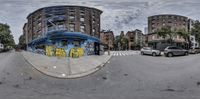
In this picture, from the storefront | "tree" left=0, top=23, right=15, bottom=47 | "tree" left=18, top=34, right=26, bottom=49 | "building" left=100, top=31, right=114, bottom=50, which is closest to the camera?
the storefront

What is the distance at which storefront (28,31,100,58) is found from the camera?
2.58m

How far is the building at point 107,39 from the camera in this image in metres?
3.05

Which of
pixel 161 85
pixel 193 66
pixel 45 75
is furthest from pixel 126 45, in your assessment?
pixel 193 66

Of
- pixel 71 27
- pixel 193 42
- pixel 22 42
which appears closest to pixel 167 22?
pixel 193 42

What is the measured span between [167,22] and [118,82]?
1561 millimetres

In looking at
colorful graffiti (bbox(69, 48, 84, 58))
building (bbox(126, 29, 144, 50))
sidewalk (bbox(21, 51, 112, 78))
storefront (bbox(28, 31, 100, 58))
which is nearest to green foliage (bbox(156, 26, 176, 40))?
building (bbox(126, 29, 144, 50))

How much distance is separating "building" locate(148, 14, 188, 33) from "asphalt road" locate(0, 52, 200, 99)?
2.30ft

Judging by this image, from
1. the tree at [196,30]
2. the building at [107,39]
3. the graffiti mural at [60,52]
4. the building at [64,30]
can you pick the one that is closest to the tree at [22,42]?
the building at [64,30]

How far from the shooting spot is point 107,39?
123 inches

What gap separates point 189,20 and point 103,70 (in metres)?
1.87

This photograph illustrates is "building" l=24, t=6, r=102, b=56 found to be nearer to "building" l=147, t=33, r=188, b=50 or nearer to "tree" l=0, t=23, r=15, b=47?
"tree" l=0, t=23, r=15, b=47

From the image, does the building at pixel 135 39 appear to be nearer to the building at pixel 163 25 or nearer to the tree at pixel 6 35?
the building at pixel 163 25

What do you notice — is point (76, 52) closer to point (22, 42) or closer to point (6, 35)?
point (22, 42)

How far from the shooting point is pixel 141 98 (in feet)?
11.3
